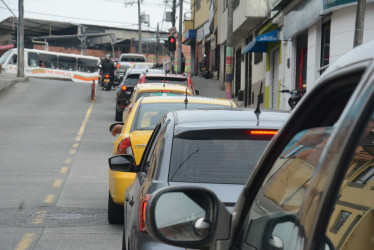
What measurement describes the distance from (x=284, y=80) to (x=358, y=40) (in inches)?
632

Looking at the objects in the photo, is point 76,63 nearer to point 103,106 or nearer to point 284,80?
point 103,106

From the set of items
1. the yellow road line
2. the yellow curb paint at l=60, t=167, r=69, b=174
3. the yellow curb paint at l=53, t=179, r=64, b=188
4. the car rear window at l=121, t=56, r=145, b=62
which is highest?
the car rear window at l=121, t=56, r=145, b=62

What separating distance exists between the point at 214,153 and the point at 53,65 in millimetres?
59301

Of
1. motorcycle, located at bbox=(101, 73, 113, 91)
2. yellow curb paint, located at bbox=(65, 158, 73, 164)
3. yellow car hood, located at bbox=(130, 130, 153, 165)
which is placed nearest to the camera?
yellow car hood, located at bbox=(130, 130, 153, 165)

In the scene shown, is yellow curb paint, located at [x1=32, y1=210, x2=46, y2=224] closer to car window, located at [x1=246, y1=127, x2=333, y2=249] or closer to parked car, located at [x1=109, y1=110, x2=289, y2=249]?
parked car, located at [x1=109, y1=110, x2=289, y2=249]

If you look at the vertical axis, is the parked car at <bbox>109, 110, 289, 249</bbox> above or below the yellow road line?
above

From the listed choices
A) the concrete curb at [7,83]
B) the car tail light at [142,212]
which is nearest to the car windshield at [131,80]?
the concrete curb at [7,83]

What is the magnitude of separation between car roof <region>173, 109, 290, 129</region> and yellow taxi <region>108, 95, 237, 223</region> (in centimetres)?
240

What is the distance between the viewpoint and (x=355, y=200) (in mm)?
1915

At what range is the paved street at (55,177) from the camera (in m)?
→ 8.77

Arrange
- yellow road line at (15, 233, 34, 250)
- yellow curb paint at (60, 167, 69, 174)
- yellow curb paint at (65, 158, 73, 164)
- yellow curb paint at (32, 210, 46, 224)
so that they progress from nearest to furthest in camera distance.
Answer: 1. yellow road line at (15, 233, 34, 250)
2. yellow curb paint at (32, 210, 46, 224)
3. yellow curb paint at (60, 167, 69, 174)
4. yellow curb paint at (65, 158, 73, 164)

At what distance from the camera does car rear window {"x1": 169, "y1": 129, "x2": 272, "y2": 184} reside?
5.04 meters

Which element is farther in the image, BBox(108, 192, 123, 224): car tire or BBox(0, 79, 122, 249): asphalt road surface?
BBox(108, 192, 123, 224): car tire

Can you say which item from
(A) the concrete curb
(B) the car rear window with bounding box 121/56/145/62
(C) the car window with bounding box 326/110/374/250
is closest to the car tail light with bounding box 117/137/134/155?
(C) the car window with bounding box 326/110/374/250
